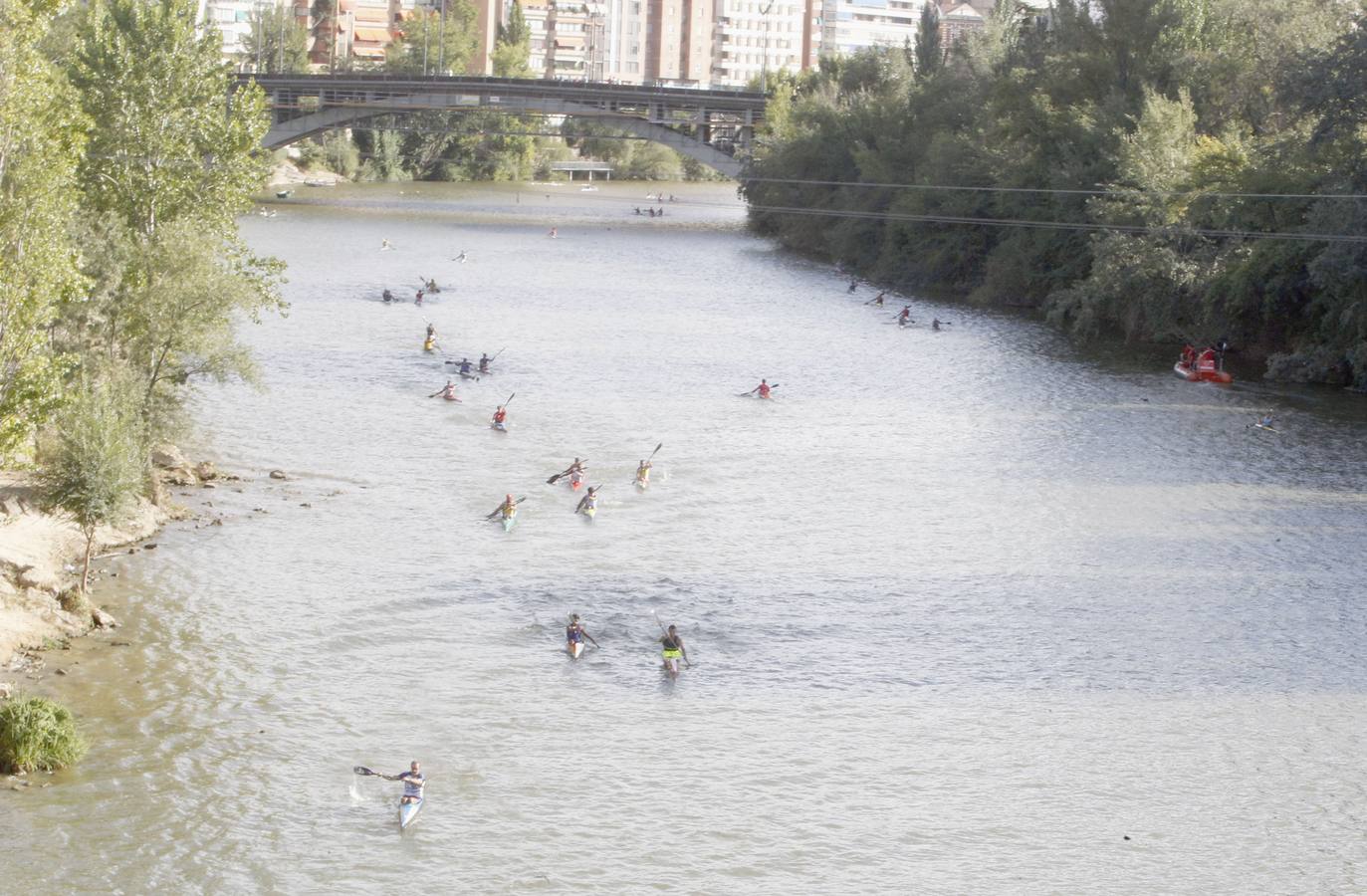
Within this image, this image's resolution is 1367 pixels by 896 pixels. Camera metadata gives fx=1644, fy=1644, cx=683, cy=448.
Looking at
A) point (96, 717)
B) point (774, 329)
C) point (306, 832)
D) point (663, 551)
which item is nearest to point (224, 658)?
point (96, 717)

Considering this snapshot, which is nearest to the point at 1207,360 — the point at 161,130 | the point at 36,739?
the point at 161,130

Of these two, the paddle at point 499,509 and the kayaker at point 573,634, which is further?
the paddle at point 499,509

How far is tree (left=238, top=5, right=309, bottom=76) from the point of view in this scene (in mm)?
136375

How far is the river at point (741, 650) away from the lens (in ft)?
71.6

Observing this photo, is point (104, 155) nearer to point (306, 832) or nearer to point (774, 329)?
point (306, 832)

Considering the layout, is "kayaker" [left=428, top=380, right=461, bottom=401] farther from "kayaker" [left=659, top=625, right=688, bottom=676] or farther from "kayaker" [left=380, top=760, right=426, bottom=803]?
"kayaker" [left=380, top=760, right=426, bottom=803]

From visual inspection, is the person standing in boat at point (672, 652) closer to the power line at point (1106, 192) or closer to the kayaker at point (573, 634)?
the kayaker at point (573, 634)

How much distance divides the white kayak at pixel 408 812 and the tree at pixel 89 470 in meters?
10.2

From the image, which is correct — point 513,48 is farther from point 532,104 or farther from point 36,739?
point 36,739

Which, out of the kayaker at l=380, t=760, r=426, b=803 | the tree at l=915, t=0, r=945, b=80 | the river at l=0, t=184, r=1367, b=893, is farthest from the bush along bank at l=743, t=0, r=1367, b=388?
the kayaker at l=380, t=760, r=426, b=803

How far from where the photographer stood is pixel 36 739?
22.5m

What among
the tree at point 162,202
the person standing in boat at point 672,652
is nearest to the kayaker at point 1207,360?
the tree at point 162,202

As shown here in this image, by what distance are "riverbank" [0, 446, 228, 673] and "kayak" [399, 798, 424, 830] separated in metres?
7.14

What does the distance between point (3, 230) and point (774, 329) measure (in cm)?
4269
